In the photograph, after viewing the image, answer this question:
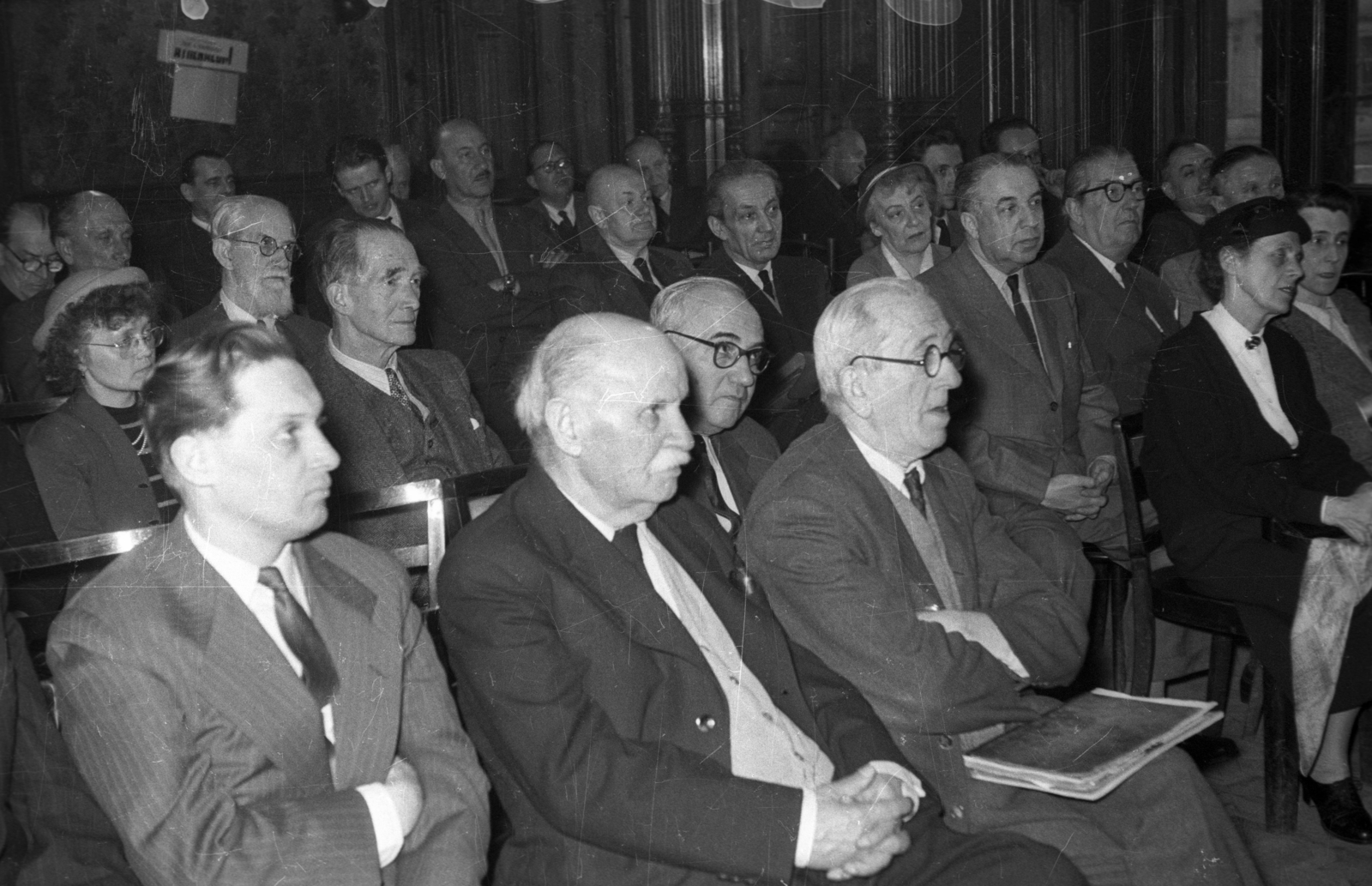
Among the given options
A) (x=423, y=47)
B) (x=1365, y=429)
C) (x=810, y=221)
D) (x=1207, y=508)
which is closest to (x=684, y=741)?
(x=1207, y=508)

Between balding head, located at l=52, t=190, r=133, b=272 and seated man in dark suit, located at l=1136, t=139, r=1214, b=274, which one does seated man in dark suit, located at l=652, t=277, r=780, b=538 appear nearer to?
balding head, located at l=52, t=190, r=133, b=272

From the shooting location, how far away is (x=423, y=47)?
22.7ft

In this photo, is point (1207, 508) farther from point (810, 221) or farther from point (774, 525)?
point (810, 221)

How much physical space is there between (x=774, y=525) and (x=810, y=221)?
4.60 m

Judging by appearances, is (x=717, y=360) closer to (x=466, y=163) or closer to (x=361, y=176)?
(x=361, y=176)

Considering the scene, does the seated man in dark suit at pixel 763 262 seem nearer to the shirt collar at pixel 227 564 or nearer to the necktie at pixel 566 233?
the necktie at pixel 566 233

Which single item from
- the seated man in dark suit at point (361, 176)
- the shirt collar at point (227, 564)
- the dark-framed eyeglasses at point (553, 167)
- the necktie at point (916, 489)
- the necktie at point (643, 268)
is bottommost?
the necktie at point (916, 489)

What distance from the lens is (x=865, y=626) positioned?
6.57ft

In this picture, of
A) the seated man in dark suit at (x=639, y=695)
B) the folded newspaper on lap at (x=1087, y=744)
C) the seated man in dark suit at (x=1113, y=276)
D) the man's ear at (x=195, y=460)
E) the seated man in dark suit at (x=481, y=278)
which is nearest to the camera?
the man's ear at (x=195, y=460)

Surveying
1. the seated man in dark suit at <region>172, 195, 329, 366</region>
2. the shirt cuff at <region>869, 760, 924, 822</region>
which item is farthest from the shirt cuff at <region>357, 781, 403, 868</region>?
the seated man in dark suit at <region>172, 195, 329, 366</region>

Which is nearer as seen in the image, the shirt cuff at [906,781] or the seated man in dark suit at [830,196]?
the shirt cuff at [906,781]

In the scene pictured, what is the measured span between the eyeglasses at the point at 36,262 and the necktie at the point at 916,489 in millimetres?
3669

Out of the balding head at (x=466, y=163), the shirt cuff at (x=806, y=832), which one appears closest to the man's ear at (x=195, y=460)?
the shirt cuff at (x=806, y=832)

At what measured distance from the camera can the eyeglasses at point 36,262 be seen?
4.59m
